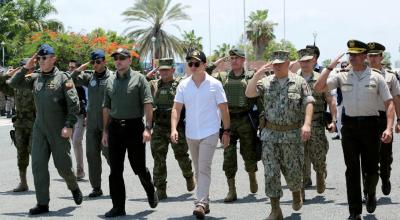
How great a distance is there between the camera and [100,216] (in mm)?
8266

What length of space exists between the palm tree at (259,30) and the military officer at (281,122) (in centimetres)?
9452

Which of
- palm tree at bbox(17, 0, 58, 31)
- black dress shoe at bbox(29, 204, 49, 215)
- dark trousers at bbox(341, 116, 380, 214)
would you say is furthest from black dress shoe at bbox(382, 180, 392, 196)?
palm tree at bbox(17, 0, 58, 31)

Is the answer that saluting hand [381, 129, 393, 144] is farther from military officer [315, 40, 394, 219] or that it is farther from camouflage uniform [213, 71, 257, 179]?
camouflage uniform [213, 71, 257, 179]

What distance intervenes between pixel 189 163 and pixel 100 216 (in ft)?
6.75

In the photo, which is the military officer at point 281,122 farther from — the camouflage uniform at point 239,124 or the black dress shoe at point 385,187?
the black dress shoe at point 385,187

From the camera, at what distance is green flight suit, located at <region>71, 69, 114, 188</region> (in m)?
9.91

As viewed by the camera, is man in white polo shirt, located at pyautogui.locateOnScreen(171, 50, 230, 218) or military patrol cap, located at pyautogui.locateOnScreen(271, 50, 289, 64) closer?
military patrol cap, located at pyautogui.locateOnScreen(271, 50, 289, 64)

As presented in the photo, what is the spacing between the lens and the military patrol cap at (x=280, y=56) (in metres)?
7.62

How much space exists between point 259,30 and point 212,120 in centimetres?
9534

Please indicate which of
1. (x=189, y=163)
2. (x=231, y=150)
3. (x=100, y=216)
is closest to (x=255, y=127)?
(x=231, y=150)

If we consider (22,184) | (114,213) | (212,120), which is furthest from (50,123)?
(22,184)

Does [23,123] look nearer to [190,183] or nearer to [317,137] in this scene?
[190,183]

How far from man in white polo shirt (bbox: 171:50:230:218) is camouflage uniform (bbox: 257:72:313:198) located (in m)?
0.62

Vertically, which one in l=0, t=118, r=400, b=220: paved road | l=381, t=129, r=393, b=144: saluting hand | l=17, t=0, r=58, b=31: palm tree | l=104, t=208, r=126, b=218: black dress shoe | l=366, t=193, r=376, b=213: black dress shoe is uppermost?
l=17, t=0, r=58, b=31: palm tree
